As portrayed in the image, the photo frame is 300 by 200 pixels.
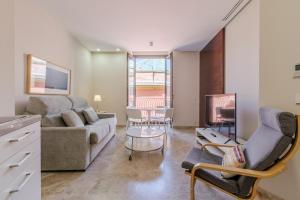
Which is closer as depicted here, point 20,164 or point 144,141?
point 20,164

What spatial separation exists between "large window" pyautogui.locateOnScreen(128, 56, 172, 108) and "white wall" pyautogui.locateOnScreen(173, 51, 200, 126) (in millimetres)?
305

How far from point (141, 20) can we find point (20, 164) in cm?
326

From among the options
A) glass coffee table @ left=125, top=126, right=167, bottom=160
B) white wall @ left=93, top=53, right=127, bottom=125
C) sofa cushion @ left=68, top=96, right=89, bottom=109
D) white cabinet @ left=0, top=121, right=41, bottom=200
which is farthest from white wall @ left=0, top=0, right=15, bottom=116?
white wall @ left=93, top=53, right=127, bottom=125

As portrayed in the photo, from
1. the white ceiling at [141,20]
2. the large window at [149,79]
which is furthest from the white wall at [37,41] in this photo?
the large window at [149,79]

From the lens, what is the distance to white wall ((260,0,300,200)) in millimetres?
1709

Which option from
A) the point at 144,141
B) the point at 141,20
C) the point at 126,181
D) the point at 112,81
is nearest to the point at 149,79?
the point at 112,81

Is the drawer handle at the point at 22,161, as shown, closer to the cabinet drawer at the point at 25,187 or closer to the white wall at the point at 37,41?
the cabinet drawer at the point at 25,187

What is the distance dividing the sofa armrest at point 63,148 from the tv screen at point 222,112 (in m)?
2.34

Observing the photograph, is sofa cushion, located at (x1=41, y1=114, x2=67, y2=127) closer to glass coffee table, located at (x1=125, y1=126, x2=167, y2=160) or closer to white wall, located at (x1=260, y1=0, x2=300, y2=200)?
glass coffee table, located at (x1=125, y1=126, x2=167, y2=160)

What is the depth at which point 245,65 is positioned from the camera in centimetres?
298

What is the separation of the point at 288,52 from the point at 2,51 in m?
2.64

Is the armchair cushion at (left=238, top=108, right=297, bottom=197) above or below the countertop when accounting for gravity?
below

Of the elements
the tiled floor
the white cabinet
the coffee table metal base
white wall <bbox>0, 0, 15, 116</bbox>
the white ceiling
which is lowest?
the tiled floor

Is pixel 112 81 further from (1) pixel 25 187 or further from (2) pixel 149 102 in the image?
(1) pixel 25 187
